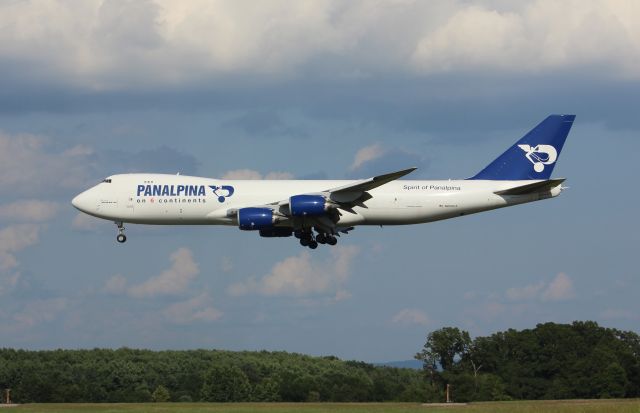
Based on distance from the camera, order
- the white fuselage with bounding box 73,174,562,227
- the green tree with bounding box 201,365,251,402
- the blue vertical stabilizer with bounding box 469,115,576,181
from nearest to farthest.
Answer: the white fuselage with bounding box 73,174,562,227 → the blue vertical stabilizer with bounding box 469,115,576,181 → the green tree with bounding box 201,365,251,402

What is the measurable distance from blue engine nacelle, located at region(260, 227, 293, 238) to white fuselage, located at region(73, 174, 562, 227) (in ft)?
6.19

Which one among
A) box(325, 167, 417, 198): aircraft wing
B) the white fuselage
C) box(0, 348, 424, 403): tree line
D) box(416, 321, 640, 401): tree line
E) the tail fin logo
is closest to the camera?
box(325, 167, 417, 198): aircraft wing

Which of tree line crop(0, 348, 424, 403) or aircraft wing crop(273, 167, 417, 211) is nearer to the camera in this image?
aircraft wing crop(273, 167, 417, 211)

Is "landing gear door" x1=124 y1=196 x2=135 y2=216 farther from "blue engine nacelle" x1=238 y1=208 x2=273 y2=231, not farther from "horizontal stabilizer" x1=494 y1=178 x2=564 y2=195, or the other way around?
"horizontal stabilizer" x1=494 y1=178 x2=564 y2=195

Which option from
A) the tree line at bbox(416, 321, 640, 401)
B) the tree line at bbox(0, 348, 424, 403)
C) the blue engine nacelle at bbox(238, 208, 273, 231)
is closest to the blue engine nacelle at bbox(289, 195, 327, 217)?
the blue engine nacelle at bbox(238, 208, 273, 231)

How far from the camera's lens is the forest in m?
102

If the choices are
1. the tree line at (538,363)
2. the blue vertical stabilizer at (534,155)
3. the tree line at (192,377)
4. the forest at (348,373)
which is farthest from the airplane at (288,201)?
the tree line at (538,363)

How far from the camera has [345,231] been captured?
74.2 meters

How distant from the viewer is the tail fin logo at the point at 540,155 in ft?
255

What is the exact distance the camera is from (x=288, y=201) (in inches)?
2763

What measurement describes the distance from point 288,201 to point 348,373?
72.4m

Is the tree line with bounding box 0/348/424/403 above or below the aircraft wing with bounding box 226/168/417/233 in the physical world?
below

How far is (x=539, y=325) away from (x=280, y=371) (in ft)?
103

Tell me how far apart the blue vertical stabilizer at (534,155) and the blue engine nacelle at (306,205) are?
12.9 m
